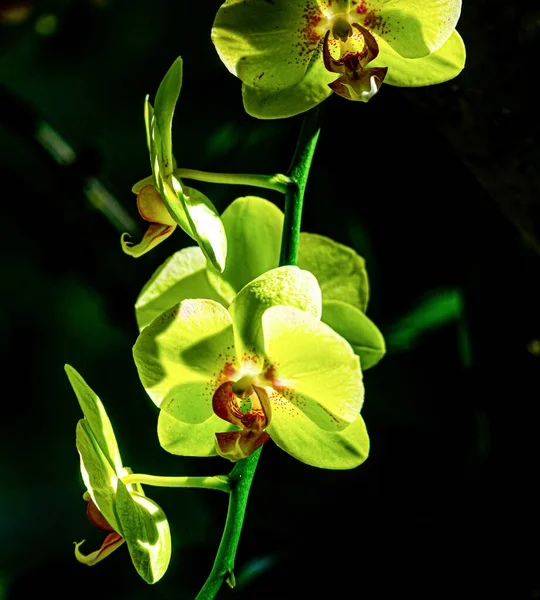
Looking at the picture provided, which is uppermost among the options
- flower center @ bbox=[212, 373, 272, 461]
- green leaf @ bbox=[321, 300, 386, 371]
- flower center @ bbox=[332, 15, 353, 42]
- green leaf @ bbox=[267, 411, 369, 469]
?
flower center @ bbox=[332, 15, 353, 42]

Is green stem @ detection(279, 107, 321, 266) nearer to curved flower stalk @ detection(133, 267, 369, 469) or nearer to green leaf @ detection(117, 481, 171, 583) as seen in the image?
curved flower stalk @ detection(133, 267, 369, 469)

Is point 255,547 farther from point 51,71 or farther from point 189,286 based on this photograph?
point 51,71

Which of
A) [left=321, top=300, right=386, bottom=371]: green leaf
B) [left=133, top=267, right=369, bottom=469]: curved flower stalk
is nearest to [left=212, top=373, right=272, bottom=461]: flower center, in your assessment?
[left=133, top=267, right=369, bottom=469]: curved flower stalk

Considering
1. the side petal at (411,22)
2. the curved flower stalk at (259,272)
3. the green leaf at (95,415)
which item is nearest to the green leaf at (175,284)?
the curved flower stalk at (259,272)

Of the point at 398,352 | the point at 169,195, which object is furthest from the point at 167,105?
the point at 398,352

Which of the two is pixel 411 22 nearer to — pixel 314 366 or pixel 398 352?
pixel 314 366

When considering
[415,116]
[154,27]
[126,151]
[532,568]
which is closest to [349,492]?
[532,568]
